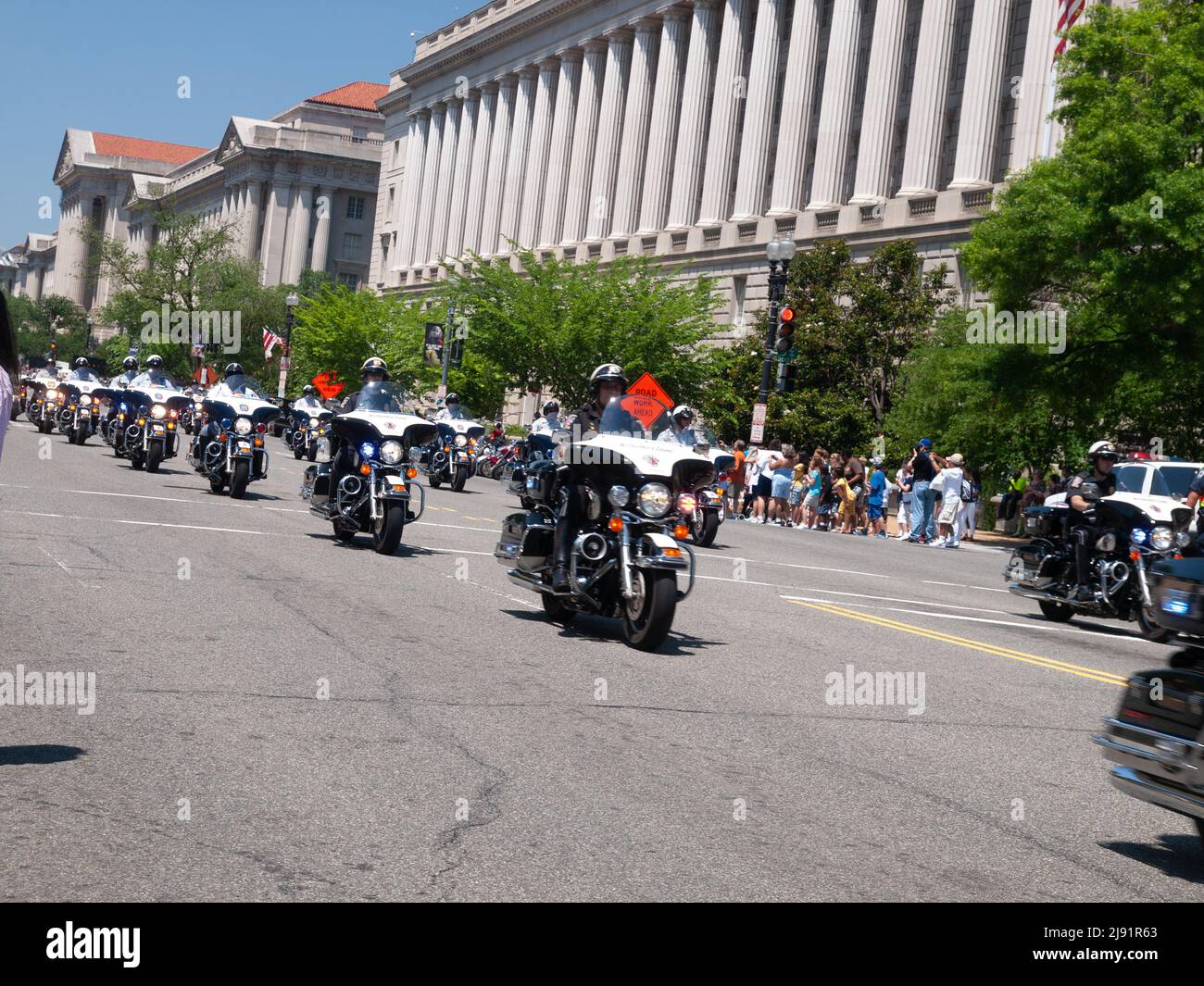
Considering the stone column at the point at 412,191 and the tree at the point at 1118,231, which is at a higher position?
the stone column at the point at 412,191

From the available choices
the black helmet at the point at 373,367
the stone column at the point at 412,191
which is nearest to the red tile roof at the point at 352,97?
the stone column at the point at 412,191

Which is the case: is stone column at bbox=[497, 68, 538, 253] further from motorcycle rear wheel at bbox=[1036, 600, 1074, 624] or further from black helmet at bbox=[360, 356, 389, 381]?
motorcycle rear wheel at bbox=[1036, 600, 1074, 624]

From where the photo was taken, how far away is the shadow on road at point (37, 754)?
639cm

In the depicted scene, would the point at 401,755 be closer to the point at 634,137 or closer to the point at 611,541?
the point at 611,541

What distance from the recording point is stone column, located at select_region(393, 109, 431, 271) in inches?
3826

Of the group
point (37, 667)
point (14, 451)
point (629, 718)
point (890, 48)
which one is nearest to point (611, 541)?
point (629, 718)

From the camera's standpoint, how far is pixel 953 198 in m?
49.3

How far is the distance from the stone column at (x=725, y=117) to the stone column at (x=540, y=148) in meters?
16.5

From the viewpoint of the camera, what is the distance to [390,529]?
16.2 meters

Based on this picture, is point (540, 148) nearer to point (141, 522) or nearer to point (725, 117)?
point (725, 117)

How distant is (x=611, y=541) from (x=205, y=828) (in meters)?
6.26

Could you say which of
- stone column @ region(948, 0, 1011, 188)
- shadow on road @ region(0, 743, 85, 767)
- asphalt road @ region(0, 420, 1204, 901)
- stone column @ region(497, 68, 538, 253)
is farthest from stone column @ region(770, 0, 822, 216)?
shadow on road @ region(0, 743, 85, 767)

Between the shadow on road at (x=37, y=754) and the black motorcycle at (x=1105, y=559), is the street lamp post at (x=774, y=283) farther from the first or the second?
the shadow on road at (x=37, y=754)

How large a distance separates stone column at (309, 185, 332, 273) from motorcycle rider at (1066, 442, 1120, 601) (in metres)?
118
